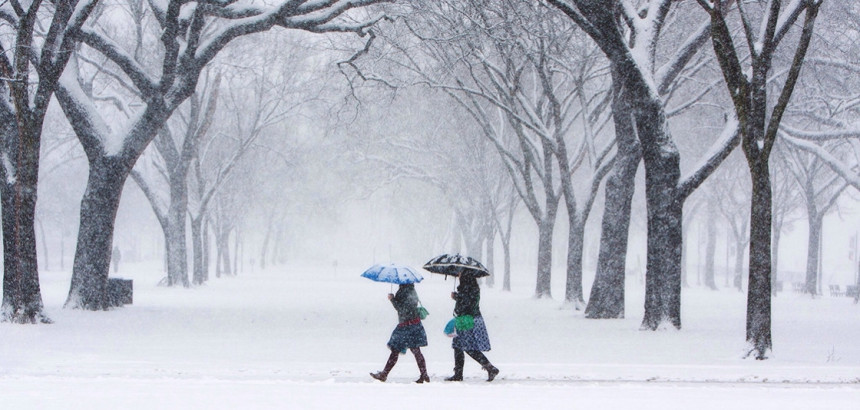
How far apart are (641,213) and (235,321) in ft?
122

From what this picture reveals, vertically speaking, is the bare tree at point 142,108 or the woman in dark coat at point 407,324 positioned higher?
the bare tree at point 142,108

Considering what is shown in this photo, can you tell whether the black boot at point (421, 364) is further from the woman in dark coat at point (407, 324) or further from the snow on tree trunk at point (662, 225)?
the snow on tree trunk at point (662, 225)

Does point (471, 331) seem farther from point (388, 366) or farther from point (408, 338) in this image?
point (388, 366)

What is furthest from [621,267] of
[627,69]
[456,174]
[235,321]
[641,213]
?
[641,213]

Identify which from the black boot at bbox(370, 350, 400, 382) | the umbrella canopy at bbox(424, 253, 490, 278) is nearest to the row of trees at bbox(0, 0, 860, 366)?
the umbrella canopy at bbox(424, 253, 490, 278)

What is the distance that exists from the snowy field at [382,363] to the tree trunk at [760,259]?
383 millimetres

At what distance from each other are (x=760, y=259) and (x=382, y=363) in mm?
5602

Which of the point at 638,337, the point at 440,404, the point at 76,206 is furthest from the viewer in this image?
the point at 76,206

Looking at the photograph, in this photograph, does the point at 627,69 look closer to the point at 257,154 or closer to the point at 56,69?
the point at 56,69

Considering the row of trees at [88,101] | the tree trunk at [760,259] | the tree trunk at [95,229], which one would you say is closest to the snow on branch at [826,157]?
the row of trees at [88,101]

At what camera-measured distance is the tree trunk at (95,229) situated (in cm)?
2062

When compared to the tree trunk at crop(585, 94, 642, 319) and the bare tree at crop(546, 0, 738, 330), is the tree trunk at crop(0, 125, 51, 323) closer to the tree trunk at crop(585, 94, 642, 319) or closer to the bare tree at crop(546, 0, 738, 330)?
the bare tree at crop(546, 0, 738, 330)

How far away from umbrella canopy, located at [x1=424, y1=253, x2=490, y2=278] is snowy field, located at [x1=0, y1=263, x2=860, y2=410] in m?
1.28

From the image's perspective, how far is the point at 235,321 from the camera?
1986 cm
